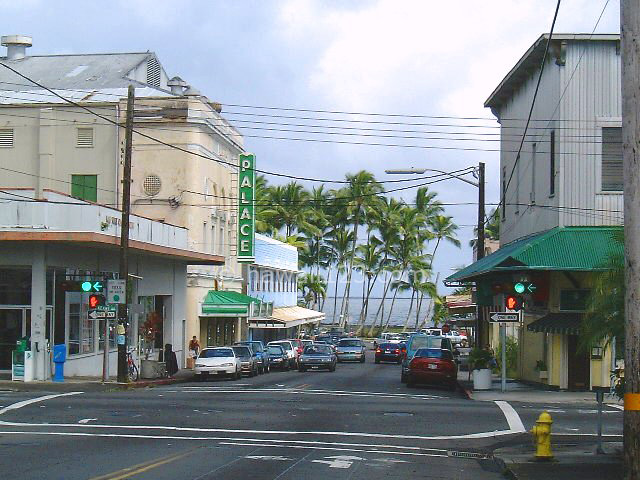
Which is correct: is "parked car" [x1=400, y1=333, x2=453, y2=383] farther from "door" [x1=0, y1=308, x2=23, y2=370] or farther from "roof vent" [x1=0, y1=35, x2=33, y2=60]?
"roof vent" [x1=0, y1=35, x2=33, y2=60]

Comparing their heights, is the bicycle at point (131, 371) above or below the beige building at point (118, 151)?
below

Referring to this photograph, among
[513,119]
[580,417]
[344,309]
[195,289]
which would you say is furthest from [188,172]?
[344,309]

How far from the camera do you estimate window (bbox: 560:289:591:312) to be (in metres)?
33.0

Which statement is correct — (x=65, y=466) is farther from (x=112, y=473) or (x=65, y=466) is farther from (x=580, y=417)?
(x=580, y=417)

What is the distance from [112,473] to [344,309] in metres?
92.2

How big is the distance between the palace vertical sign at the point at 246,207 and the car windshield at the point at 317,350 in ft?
27.8

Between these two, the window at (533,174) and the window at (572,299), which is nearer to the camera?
the window at (572,299)

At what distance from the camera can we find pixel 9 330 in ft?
118

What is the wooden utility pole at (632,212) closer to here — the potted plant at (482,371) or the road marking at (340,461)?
the road marking at (340,461)

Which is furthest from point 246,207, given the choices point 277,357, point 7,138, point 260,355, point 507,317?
point 507,317

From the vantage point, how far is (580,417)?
80.9 ft

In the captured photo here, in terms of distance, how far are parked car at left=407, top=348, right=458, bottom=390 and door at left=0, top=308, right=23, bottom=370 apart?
13910 millimetres

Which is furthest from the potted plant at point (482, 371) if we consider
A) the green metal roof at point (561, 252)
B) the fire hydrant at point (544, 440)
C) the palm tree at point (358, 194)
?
the palm tree at point (358, 194)

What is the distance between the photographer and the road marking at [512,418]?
2202 centimetres
